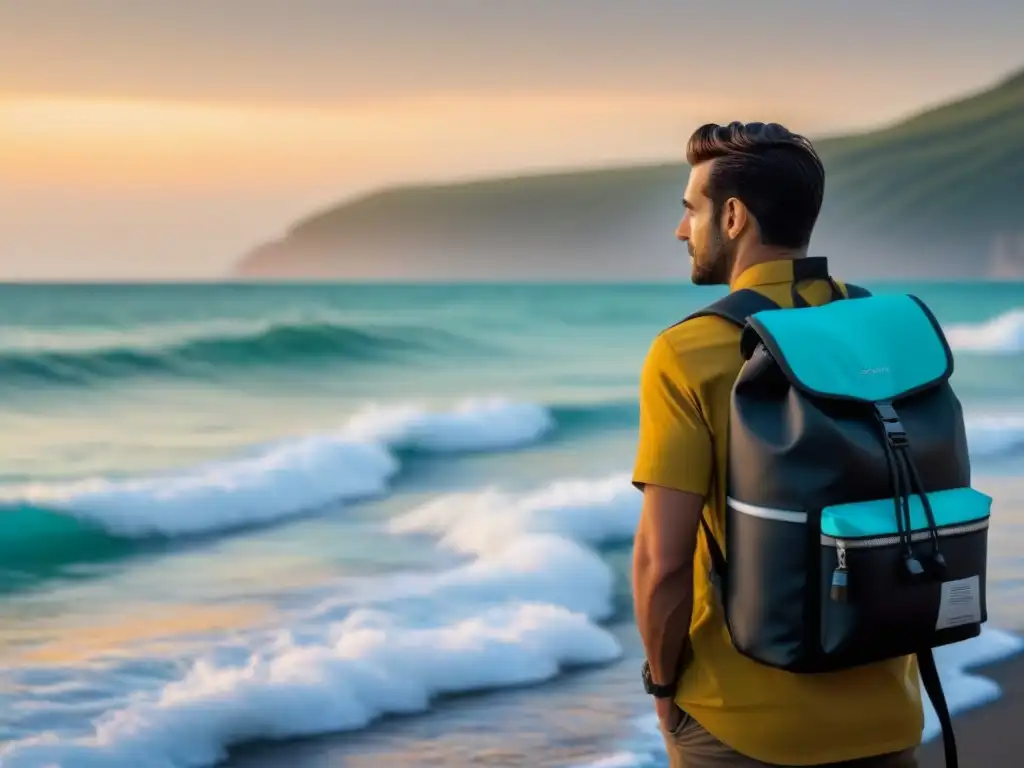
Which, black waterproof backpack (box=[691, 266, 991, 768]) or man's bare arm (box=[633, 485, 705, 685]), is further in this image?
man's bare arm (box=[633, 485, 705, 685])

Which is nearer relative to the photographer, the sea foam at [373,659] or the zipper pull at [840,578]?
the zipper pull at [840,578]

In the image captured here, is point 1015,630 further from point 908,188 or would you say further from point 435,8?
point 908,188

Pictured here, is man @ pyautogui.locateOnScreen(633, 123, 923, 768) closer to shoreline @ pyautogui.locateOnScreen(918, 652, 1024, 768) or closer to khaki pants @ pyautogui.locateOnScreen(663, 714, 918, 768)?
khaki pants @ pyautogui.locateOnScreen(663, 714, 918, 768)

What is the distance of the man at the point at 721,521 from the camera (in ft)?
5.15

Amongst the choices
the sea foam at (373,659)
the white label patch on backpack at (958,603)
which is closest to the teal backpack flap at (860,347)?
the white label patch on backpack at (958,603)

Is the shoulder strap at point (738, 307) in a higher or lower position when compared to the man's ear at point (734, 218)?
lower

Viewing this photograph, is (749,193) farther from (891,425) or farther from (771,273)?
(891,425)

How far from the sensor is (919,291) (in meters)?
46.0

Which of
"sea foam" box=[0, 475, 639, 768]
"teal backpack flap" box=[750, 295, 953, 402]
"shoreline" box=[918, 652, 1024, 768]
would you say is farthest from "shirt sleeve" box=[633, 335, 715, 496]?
"sea foam" box=[0, 475, 639, 768]

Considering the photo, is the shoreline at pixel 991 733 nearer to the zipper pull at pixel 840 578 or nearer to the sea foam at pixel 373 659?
the sea foam at pixel 373 659

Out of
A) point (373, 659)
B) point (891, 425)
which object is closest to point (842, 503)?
point (891, 425)

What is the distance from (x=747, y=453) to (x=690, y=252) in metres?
0.35

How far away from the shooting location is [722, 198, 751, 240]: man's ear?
1649mm

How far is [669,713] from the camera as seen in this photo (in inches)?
66.8
